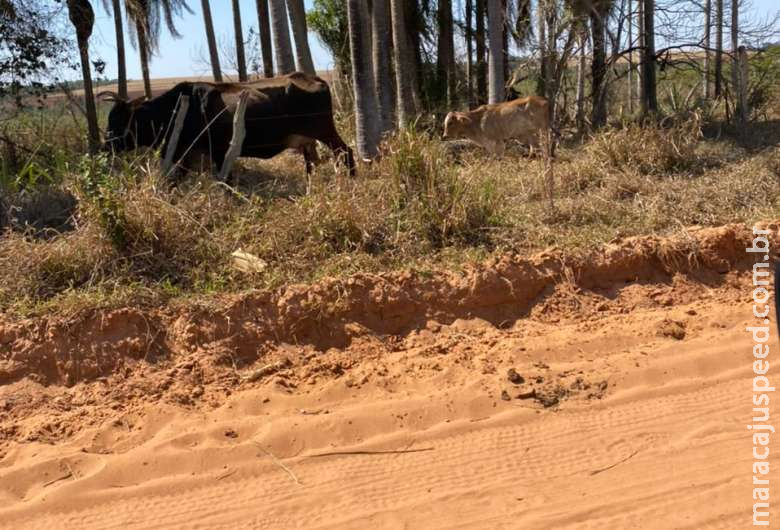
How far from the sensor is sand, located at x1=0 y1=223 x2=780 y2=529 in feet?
12.6

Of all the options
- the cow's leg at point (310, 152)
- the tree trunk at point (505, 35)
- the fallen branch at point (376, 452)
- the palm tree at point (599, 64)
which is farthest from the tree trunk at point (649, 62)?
the fallen branch at point (376, 452)

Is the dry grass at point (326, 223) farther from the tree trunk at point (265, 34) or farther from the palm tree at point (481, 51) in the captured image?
the palm tree at point (481, 51)

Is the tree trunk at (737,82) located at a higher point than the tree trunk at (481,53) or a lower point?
lower

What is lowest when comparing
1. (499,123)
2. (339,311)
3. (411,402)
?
(411,402)

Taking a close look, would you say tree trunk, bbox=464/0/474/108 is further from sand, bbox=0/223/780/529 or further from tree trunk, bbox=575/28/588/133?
sand, bbox=0/223/780/529

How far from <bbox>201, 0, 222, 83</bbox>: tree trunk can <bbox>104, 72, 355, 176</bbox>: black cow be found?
→ 8918 millimetres

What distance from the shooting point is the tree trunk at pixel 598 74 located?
46.0 ft

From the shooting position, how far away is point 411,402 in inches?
188

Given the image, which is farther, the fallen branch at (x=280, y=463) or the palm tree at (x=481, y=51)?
the palm tree at (x=481, y=51)

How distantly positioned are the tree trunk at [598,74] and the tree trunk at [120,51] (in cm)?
926

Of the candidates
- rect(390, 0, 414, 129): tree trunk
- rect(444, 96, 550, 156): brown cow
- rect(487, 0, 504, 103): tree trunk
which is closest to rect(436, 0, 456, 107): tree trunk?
rect(390, 0, 414, 129): tree trunk

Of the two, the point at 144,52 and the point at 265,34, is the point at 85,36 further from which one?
the point at 144,52

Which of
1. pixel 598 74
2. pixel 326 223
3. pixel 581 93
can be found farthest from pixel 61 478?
pixel 598 74

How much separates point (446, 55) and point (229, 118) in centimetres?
825
